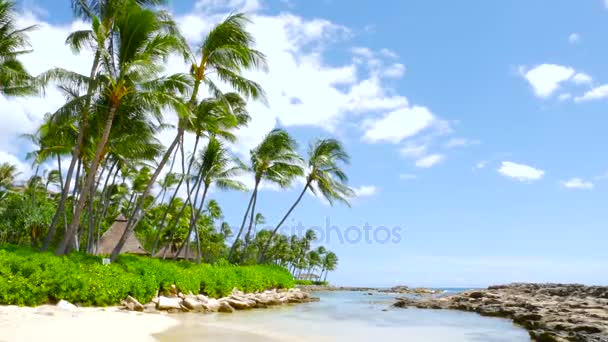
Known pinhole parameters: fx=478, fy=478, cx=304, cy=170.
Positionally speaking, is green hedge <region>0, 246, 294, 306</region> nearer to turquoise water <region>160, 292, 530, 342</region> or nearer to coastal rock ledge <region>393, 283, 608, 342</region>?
turquoise water <region>160, 292, 530, 342</region>

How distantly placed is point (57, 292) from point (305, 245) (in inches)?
2570

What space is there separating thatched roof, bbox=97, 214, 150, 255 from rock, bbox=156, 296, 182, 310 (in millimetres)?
15908

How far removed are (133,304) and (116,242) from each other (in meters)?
17.1

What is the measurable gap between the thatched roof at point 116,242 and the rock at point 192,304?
Answer: 51.7 ft

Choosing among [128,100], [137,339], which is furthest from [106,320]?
[128,100]

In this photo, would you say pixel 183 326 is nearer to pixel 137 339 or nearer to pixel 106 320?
pixel 106 320

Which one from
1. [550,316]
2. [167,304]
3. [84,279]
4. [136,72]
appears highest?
[136,72]

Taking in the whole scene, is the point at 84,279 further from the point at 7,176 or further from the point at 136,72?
the point at 7,176

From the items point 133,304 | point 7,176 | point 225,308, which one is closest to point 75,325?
point 133,304

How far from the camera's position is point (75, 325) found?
716 centimetres

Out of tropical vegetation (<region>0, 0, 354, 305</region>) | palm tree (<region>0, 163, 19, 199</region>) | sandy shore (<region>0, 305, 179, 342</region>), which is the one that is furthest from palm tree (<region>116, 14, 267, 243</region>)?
palm tree (<region>0, 163, 19, 199</region>)

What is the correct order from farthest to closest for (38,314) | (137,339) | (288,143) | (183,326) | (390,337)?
(288,143)
(390,337)
(183,326)
(38,314)
(137,339)

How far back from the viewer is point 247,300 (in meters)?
15.9

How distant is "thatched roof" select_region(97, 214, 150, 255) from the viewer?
26953 millimetres
